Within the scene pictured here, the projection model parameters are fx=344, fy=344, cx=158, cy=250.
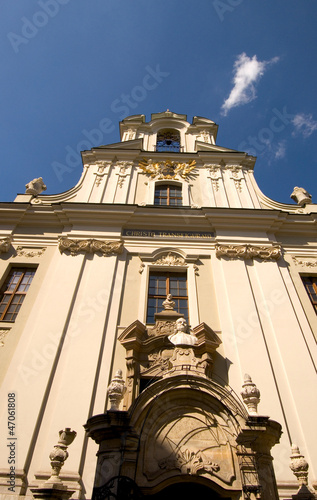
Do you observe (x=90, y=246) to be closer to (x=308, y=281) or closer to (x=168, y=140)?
(x=308, y=281)

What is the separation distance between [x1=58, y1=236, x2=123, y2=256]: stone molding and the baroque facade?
0.06m

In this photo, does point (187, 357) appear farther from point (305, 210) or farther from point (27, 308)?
point (305, 210)

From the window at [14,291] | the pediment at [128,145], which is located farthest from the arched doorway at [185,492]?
the pediment at [128,145]

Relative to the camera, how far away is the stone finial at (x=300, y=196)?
50.8ft

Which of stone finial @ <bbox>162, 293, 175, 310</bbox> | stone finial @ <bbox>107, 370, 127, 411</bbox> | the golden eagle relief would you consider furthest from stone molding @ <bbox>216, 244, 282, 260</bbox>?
stone finial @ <bbox>107, 370, 127, 411</bbox>

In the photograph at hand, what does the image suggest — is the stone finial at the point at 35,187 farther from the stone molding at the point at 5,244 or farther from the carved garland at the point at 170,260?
the carved garland at the point at 170,260

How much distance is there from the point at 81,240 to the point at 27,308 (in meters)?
3.18

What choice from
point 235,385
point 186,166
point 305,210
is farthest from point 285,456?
point 186,166

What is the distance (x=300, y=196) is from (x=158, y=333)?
10.2 meters

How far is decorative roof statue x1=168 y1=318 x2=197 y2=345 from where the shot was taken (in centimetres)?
871

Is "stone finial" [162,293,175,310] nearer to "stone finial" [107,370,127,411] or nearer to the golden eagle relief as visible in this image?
"stone finial" [107,370,127,411]

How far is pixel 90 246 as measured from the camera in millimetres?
12477

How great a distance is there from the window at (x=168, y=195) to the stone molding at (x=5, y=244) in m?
6.21

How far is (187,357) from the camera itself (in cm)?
848
